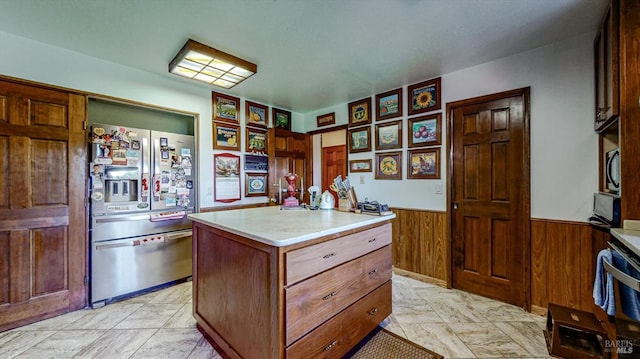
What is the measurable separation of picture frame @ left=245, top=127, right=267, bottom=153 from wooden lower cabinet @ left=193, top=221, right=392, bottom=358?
6.62 feet

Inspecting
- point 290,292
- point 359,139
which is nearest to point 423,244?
point 359,139

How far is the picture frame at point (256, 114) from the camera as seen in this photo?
12.4 ft

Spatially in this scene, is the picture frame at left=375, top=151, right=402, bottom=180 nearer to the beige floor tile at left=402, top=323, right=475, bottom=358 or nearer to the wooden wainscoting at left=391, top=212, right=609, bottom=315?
the wooden wainscoting at left=391, top=212, right=609, bottom=315

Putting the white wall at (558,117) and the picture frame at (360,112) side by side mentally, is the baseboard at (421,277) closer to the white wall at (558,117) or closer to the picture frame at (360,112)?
the white wall at (558,117)

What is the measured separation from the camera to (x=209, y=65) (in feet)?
8.18

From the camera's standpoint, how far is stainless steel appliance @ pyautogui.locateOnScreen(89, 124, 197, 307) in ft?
8.16

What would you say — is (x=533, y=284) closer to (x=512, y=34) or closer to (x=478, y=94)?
(x=478, y=94)

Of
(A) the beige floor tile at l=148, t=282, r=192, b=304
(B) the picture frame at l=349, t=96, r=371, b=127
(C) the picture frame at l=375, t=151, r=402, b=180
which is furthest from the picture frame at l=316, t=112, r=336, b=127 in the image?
(A) the beige floor tile at l=148, t=282, r=192, b=304

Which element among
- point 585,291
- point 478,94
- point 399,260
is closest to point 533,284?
point 585,291

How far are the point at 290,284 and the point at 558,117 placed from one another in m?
2.68

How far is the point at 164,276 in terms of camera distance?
2875 millimetres

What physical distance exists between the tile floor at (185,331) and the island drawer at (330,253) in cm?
80

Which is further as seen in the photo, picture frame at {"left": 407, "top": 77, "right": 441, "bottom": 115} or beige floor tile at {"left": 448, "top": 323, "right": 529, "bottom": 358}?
picture frame at {"left": 407, "top": 77, "right": 441, "bottom": 115}

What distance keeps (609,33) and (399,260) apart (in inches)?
108
